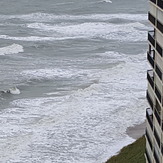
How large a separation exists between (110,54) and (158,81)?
147 ft

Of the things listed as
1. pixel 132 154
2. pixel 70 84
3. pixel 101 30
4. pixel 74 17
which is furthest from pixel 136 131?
pixel 74 17

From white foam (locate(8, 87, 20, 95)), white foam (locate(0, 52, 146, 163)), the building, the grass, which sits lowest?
white foam (locate(8, 87, 20, 95))

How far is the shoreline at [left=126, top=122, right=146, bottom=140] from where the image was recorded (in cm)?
3881

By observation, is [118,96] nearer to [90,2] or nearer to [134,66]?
[134,66]

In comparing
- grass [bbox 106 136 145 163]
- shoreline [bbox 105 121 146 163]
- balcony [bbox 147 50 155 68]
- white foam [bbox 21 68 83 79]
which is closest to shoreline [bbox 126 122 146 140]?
shoreline [bbox 105 121 146 163]

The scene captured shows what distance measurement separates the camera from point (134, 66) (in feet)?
200

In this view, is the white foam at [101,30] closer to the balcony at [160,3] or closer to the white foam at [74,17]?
the white foam at [74,17]

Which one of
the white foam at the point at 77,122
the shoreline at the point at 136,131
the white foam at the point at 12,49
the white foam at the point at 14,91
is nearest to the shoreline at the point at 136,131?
the shoreline at the point at 136,131

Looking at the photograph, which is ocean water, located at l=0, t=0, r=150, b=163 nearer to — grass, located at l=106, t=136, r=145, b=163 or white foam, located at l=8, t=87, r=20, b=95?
white foam, located at l=8, t=87, r=20, b=95

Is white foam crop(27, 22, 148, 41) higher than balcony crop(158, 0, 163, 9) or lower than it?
lower

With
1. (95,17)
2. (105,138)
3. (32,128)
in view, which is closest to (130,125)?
(105,138)

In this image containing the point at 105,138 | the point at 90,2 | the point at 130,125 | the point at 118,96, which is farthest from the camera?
the point at 90,2

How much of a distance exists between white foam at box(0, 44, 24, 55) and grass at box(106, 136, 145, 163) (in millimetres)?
35271

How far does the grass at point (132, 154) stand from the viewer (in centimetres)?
3238
